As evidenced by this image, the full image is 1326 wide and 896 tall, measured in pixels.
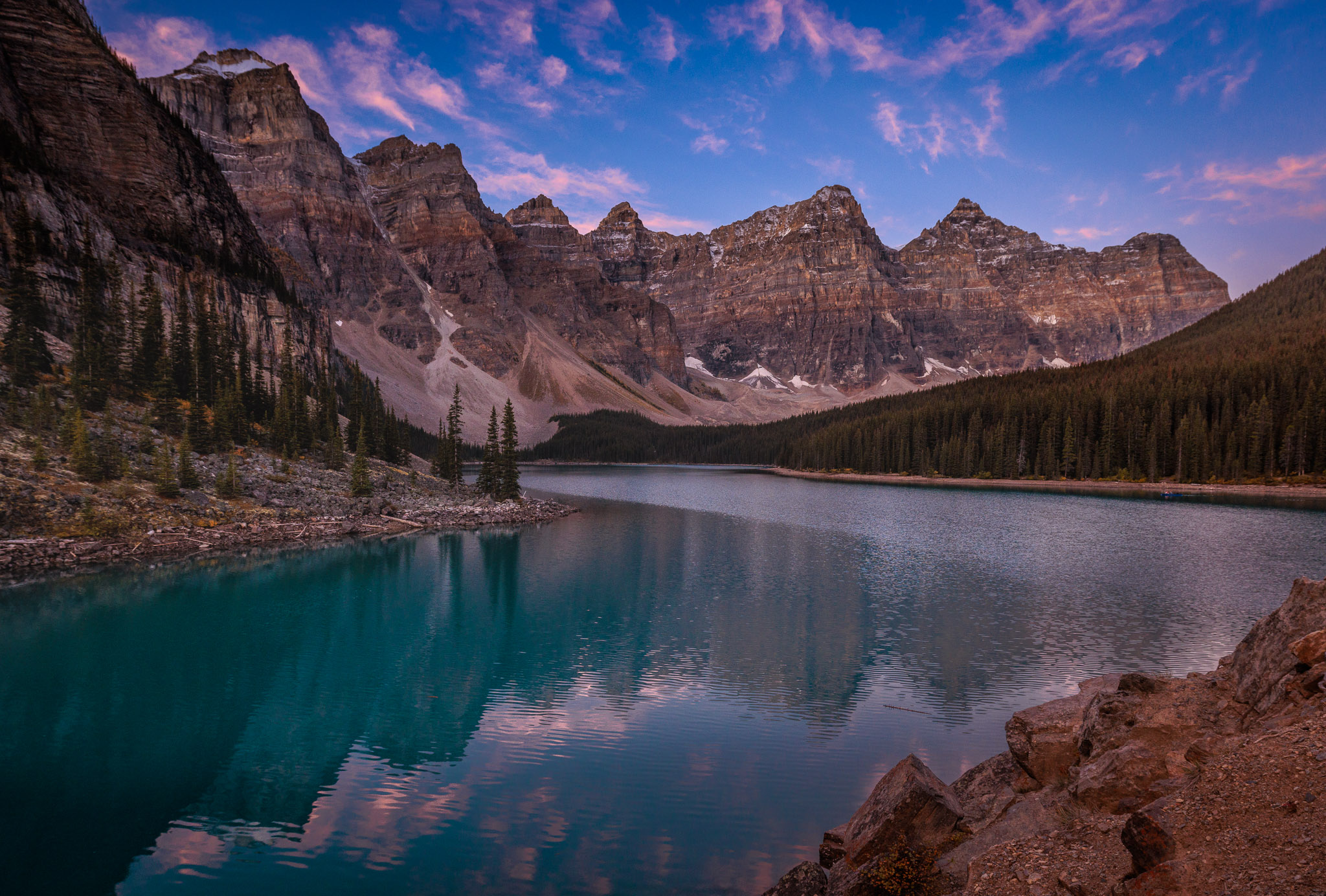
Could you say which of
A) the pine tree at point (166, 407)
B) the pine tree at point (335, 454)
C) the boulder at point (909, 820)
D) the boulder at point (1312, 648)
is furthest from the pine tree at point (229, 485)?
the boulder at point (1312, 648)

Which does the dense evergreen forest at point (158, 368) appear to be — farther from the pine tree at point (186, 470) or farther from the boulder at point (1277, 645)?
the boulder at point (1277, 645)

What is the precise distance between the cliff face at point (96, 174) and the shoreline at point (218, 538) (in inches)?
970

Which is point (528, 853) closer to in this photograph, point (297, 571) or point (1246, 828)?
point (1246, 828)

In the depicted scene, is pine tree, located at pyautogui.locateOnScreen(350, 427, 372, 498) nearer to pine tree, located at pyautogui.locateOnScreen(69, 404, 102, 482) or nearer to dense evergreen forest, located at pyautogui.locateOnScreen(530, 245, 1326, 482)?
pine tree, located at pyautogui.locateOnScreen(69, 404, 102, 482)

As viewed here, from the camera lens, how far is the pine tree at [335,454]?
65.4 meters

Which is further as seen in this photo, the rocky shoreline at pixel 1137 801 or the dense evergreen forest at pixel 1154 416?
the dense evergreen forest at pixel 1154 416

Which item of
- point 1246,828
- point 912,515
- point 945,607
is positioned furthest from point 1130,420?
point 1246,828

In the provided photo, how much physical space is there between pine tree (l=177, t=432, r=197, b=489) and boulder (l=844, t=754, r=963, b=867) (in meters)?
49.6

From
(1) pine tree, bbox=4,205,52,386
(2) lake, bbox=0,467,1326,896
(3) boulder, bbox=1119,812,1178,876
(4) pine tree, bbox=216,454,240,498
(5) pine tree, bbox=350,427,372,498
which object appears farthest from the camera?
(5) pine tree, bbox=350,427,372,498

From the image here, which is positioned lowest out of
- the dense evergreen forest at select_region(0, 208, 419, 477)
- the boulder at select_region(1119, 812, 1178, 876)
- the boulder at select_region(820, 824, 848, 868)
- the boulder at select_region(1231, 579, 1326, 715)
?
the boulder at select_region(820, 824, 848, 868)

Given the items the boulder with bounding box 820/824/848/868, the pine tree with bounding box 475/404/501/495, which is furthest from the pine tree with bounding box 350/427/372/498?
the boulder with bounding box 820/824/848/868

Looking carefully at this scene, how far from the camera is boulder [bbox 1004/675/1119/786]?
10969mm

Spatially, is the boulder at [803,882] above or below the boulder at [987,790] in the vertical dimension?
below

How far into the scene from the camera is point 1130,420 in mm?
100125
